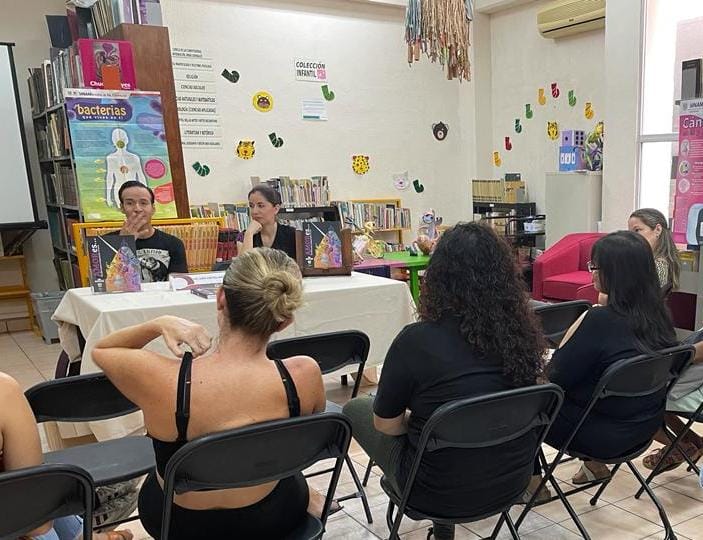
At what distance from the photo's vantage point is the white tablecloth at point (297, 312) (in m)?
2.72

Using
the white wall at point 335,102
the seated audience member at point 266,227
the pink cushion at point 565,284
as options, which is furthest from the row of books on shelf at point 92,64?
the pink cushion at point 565,284

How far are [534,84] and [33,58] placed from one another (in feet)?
16.6

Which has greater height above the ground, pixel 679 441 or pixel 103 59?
pixel 103 59

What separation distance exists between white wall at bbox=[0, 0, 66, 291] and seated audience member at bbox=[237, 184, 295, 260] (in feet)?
10.8

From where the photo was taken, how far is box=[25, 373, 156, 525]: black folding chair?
1769mm

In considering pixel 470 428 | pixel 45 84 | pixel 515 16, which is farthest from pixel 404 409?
pixel 515 16

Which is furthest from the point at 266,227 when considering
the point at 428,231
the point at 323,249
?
the point at 428,231

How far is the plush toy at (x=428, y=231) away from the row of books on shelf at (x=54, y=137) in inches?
119

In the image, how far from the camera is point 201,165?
6047 mm

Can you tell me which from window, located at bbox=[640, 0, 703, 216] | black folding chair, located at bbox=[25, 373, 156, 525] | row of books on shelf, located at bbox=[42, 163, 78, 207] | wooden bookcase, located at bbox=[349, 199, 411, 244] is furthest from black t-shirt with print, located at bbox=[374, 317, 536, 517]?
wooden bookcase, located at bbox=[349, 199, 411, 244]

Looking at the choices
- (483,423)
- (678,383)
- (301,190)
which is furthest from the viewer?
(301,190)

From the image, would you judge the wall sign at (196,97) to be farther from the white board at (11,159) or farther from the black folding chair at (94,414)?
the black folding chair at (94,414)

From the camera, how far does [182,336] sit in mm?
1618

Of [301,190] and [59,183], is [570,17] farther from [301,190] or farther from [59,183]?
[59,183]
